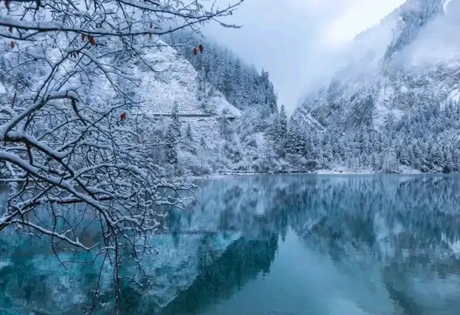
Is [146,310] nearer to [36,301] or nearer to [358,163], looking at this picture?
[36,301]

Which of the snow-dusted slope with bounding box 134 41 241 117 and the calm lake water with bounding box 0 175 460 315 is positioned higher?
the snow-dusted slope with bounding box 134 41 241 117

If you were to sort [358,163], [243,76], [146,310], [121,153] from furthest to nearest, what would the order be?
[243,76]
[358,163]
[146,310]
[121,153]

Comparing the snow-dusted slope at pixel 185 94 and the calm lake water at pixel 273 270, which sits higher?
the snow-dusted slope at pixel 185 94

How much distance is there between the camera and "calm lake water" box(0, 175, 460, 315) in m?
13.2

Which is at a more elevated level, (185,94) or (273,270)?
(185,94)

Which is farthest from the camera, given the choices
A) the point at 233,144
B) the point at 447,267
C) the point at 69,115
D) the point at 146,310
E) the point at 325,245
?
the point at 233,144

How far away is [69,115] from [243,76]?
13866 cm

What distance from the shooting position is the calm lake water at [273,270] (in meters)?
13.2

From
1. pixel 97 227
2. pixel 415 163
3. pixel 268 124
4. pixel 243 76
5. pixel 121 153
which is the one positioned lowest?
pixel 97 227

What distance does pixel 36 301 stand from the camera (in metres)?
13.0

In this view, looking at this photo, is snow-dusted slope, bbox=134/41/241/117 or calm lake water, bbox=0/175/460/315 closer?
calm lake water, bbox=0/175/460/315

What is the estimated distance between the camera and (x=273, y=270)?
17.3 m

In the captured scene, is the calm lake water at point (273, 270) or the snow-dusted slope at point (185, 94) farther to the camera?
the snow-dusted slope at point (185, 94)

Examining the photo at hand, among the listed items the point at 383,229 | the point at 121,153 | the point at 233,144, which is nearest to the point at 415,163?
the point at 233,144
